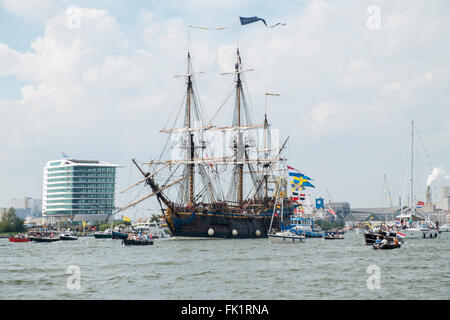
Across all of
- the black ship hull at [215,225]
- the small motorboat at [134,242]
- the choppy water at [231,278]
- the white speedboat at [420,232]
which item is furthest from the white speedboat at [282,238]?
the choppy water at [231,278]

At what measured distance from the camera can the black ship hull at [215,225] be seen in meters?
120

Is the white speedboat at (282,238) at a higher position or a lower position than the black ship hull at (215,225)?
lower

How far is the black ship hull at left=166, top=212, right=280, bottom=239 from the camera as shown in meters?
120

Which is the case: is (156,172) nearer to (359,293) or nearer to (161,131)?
(161,131)

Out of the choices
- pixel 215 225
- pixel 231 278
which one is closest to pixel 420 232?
pixel 215 225

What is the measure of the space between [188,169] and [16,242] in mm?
42955

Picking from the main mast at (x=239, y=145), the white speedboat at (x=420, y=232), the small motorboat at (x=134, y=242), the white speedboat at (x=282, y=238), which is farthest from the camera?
the main mast at (x=239, y=145)

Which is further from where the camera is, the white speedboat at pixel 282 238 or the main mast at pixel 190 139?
the main mast at pixel 190 139

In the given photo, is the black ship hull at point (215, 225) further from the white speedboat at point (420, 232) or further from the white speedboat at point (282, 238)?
the white speedboat at point (420, 232)

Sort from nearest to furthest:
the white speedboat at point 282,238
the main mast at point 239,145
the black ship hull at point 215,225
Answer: the white speedboat at point 282,238 < the black ship hull at point 215,225 < the main mast at point 239,145

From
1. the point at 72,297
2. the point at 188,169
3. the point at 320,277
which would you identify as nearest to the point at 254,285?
the point at 320,277

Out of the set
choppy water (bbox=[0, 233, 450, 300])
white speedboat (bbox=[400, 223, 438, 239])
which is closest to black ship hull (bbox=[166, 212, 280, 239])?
white speedboat (bbox=[400, 223, 438, 239])

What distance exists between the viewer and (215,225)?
12331cm
